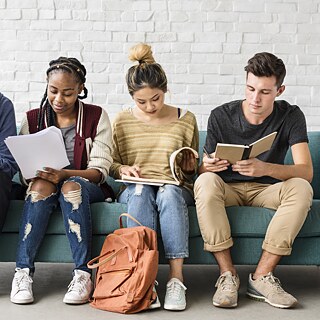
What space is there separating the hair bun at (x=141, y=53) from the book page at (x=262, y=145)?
2.15 ft

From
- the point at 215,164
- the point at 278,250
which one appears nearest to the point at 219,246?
the point at 278,250

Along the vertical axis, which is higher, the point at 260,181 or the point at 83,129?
the point at 83,129

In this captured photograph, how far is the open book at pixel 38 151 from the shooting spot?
3047 millimetres

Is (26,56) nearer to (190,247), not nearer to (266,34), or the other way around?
(266,34)

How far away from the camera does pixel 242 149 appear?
9.88ft

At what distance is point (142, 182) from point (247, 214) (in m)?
0.46

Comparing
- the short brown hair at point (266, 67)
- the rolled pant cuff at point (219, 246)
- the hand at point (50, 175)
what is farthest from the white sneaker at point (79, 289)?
the short brown hair at point (266, 67)

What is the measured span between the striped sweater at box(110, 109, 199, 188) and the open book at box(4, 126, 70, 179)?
36 centimetres

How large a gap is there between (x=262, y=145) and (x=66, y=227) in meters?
0.86

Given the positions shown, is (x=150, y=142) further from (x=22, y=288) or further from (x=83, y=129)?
(x=22, y=288)

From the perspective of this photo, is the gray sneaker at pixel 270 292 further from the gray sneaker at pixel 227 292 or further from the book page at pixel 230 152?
the book page at pixel 230 152

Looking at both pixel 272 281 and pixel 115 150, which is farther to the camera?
pixel 115 150

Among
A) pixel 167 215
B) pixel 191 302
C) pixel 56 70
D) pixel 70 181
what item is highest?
pixel 56 70

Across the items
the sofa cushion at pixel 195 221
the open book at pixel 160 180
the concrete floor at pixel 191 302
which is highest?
the open book at pixel 160 180
